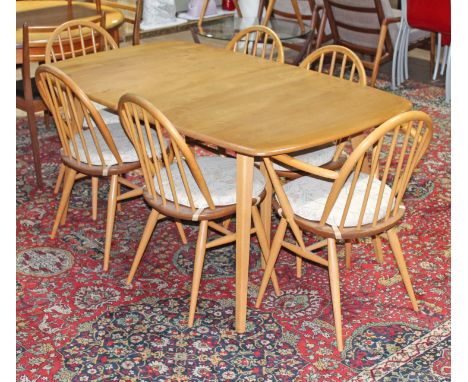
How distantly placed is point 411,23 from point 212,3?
2815mm

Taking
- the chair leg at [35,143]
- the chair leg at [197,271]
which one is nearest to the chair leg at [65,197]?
the chair leg at [35,143]

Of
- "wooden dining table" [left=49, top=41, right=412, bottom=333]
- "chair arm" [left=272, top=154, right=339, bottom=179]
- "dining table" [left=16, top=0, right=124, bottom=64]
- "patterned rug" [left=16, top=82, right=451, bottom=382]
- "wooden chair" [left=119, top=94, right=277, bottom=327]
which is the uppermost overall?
"dining table" [left=16, top=0, right=124, bottom=64]

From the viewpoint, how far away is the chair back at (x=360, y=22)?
212 inches

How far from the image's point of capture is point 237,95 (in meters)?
3.06

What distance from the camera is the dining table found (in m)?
4.35

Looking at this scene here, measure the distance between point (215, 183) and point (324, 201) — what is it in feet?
1.40

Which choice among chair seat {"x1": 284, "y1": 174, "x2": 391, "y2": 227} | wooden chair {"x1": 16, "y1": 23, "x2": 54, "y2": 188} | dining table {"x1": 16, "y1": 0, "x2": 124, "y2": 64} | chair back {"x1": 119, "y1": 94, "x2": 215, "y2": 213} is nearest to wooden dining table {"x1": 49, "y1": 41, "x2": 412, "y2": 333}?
chair back {"x1": 119, "y1": 94, "x2": 215, "y2": 213}

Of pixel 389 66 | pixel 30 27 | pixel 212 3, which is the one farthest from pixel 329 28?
pixel 30 27

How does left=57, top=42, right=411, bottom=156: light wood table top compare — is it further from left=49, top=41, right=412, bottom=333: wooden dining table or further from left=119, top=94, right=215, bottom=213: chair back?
left=119, top=94, right=215, bottom=213: chair back

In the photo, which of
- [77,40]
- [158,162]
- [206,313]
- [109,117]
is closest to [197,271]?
[206,313]

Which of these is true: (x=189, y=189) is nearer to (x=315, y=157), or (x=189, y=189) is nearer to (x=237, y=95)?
(x=237, y=95)

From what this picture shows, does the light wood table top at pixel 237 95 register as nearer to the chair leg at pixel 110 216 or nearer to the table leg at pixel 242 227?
the table leg at pixel 242 227

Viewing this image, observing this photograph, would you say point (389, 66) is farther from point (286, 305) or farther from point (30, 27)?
point (286, 305)

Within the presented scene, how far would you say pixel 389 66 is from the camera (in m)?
6.23
